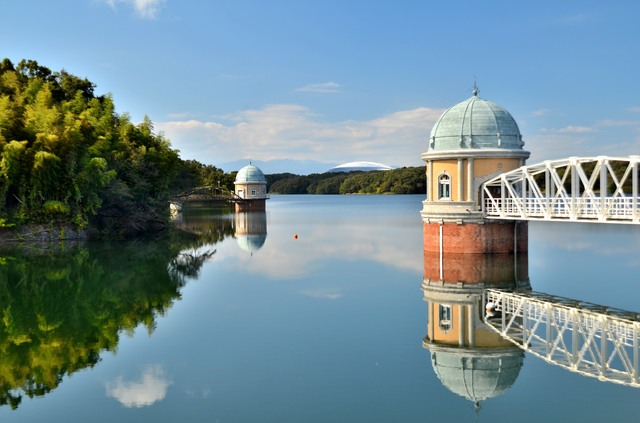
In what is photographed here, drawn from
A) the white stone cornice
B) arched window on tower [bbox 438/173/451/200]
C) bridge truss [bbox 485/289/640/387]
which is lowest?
bridge truss [bbox 485/289/640/387]

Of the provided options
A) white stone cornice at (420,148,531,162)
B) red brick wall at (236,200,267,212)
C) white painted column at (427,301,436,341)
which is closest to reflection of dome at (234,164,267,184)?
red brick wall at (236,200,267,212)

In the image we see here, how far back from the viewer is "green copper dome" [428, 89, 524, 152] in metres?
→ 29.9

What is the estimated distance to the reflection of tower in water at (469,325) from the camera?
13.4 metres

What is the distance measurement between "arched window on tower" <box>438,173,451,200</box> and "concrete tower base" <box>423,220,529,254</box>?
1.46 meters

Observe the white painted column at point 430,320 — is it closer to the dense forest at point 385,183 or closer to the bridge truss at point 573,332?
the bridge truss at point 573,332

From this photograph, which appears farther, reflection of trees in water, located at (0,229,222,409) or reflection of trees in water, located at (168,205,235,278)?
reflection of trees in water, located at (168,205,235,278)

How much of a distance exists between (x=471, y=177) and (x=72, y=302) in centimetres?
1861

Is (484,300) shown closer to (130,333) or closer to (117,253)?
(130,333)

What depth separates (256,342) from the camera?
53.1 ft

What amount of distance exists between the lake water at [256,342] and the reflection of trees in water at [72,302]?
70 mm

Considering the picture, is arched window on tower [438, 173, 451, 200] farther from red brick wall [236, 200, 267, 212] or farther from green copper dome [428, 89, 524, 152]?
red brick wall [236, 200, 267, 212]

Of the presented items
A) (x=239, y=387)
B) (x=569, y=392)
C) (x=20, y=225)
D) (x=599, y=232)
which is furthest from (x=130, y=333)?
(x=599, y=232)

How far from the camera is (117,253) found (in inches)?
1412

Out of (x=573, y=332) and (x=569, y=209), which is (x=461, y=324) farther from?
(x=569, y=209)
